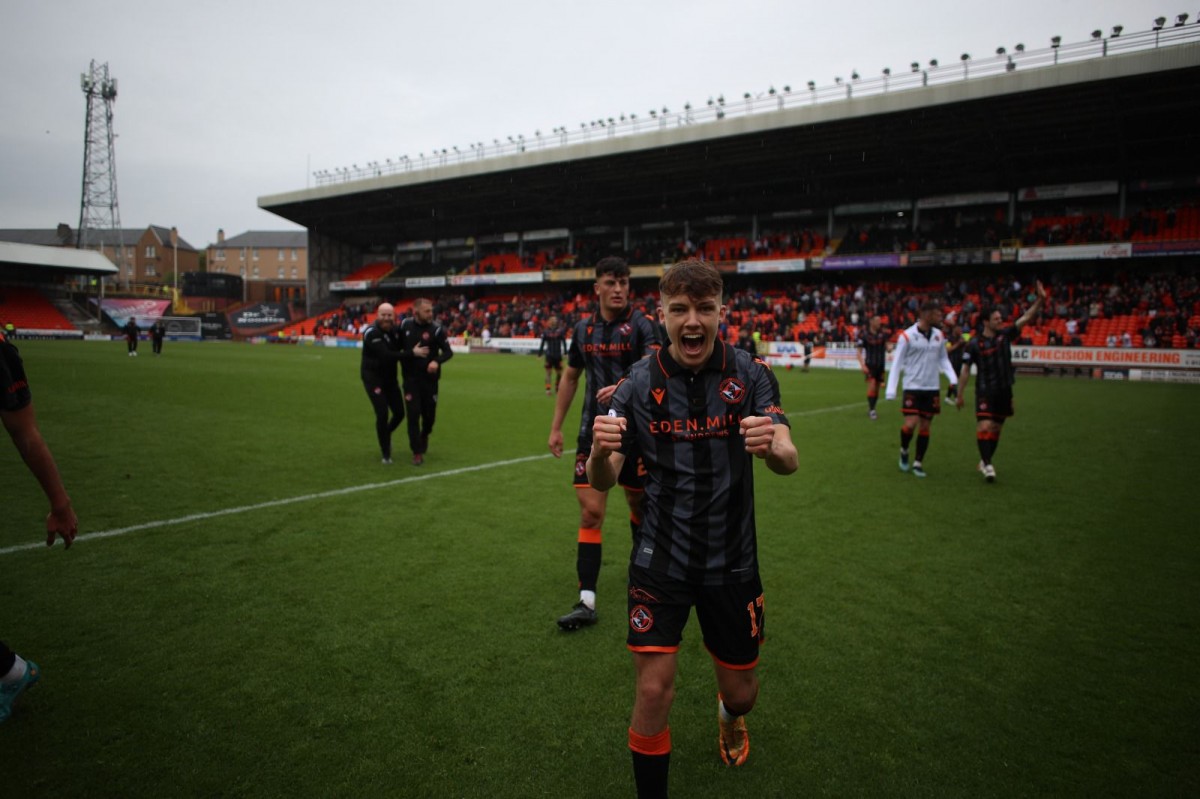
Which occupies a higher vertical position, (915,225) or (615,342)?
(915,225)

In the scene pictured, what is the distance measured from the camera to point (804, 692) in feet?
11.2

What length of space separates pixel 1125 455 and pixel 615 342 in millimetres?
9655

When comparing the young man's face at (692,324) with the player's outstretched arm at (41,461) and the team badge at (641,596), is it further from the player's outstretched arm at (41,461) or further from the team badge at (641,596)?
the player's outstretched arm at (41,461)

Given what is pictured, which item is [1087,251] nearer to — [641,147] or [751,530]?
[641,147]

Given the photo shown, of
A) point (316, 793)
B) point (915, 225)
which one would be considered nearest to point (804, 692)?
point (316, 793)

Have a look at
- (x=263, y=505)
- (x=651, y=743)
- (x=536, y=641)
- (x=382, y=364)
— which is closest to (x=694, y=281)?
(x=651, y=743)

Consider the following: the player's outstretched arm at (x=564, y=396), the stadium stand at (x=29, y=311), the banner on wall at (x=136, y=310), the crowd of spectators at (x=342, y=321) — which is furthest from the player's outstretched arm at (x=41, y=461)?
the banner on wall at (x=136, y=310)

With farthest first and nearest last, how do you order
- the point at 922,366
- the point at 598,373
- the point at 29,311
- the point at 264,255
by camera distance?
the point at 264,255 < the point at 29,311 < the point at 922,366 < the point at 598,373

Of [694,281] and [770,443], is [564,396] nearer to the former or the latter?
[694,281]

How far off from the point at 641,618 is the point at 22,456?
2950 mm

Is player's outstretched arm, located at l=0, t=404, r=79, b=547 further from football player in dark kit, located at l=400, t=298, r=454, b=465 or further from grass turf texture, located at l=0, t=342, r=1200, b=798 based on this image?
football player in dark kit, located at l=400, t=298, r=454, b=465

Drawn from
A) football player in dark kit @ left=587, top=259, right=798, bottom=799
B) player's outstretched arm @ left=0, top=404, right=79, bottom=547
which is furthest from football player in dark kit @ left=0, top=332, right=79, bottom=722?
football player in dark kit @ left=587, top=259, right=798, bottom=799

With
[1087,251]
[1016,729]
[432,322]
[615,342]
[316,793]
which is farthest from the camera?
[1087,251]

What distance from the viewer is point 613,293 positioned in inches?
174
